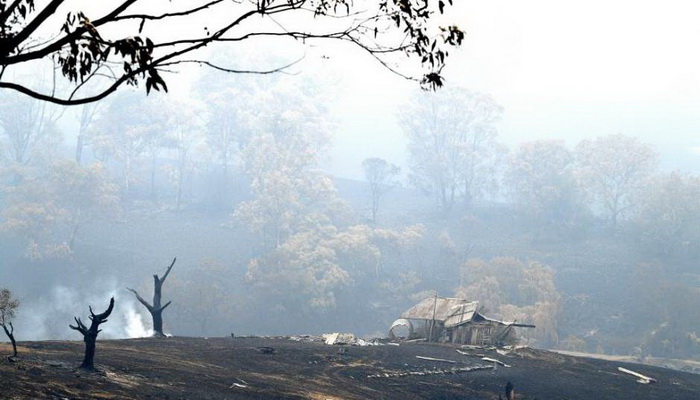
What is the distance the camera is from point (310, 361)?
30484 mm

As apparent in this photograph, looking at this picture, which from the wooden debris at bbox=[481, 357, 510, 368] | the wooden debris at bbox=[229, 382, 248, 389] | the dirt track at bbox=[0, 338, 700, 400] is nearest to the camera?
the dirt track at bbox=[0, 338, 700, 400]

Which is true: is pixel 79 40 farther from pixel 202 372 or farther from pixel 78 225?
pixel 78 225

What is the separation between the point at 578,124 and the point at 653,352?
8461cm

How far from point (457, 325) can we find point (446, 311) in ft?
6.05

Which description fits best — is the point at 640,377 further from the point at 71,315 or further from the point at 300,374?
the point at 71,315

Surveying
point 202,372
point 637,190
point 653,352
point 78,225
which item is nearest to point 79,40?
point 202,372

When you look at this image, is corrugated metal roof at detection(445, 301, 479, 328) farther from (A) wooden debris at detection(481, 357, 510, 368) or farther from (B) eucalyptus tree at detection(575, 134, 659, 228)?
(B) eucalyptus tree at detection(575, 134, 659, 228)

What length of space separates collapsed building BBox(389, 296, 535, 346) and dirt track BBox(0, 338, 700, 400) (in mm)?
3746

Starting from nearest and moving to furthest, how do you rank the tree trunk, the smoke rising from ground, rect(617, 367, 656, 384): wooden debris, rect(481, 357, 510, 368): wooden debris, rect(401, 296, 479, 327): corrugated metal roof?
the tree trunk
rect(617, 367, 656, 384): wooden debris
rect(481, 357, 510, 368): wooden debris
rect(401, 296, 479, 327): corrugated metal roof
the smoke rising from ground

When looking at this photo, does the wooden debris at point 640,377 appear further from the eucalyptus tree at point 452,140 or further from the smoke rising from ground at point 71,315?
the eucalyptus tree at point 452,140

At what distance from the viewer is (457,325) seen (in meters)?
44.6

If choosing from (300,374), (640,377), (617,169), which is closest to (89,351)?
(300,374)

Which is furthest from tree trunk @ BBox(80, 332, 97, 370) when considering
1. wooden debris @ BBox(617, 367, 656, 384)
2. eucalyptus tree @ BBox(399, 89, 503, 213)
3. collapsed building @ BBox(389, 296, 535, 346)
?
eucalyptus tree @ BBox(399, 89, 503, 213)

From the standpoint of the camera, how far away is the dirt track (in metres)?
19.5
